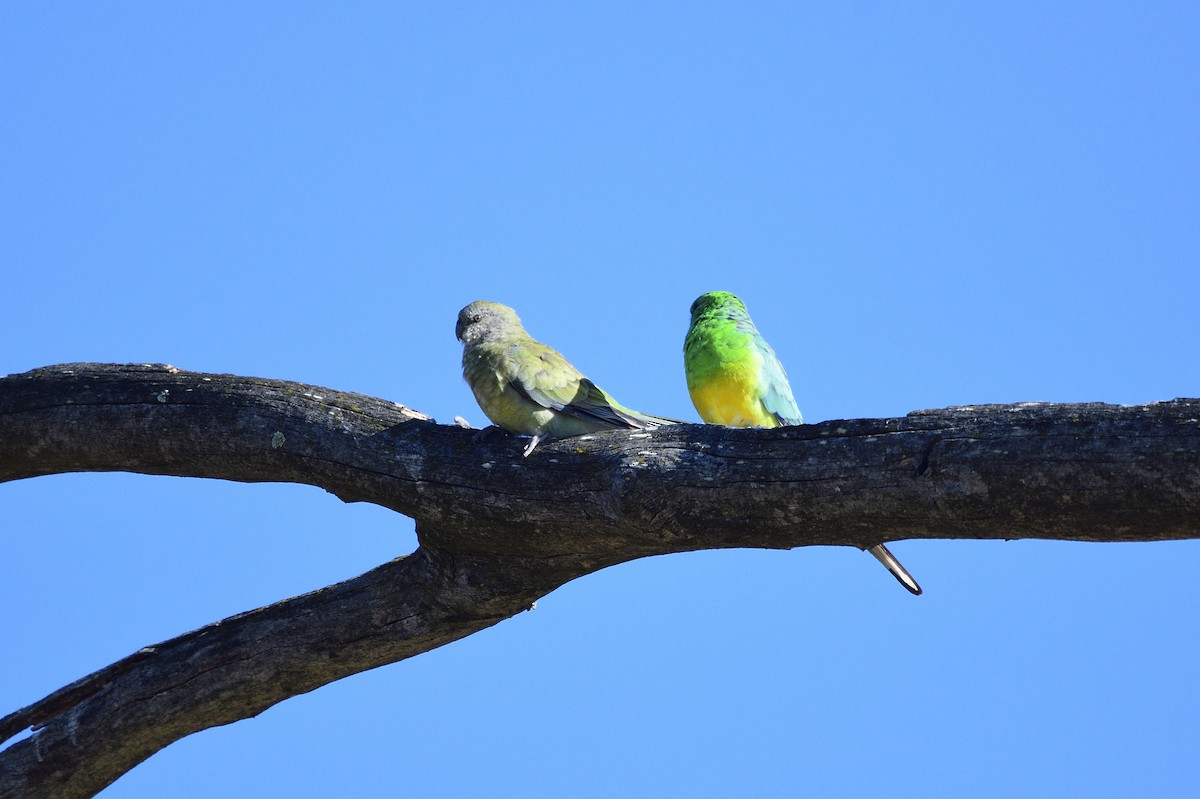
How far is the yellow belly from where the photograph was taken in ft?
21.2

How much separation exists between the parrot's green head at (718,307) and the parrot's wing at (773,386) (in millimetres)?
133

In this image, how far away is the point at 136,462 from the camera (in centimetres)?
510

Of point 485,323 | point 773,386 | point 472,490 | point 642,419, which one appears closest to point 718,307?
point 773,386

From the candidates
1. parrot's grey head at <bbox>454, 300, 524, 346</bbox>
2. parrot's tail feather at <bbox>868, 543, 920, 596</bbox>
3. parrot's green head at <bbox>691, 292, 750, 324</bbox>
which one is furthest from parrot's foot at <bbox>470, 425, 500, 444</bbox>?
parrot's green head at <bbox>691, 292, 750, 324</bbox>

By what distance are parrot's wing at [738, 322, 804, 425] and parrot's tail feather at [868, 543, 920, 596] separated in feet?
5.37

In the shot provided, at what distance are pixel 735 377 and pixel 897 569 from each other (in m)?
1.82

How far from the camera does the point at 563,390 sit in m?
5.17

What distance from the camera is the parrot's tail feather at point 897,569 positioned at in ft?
16.0

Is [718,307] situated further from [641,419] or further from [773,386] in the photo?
[641,419]

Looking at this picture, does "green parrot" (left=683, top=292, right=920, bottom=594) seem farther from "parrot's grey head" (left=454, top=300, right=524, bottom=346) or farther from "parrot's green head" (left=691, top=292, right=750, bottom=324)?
"parrot's grey head" (left=454, top=300, right=524, bottom=346)

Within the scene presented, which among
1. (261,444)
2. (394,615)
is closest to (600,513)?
(394,615)

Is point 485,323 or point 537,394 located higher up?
point 485,323

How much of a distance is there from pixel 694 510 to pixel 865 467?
64 cm

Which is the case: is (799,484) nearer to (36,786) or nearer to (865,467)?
(865,467)
